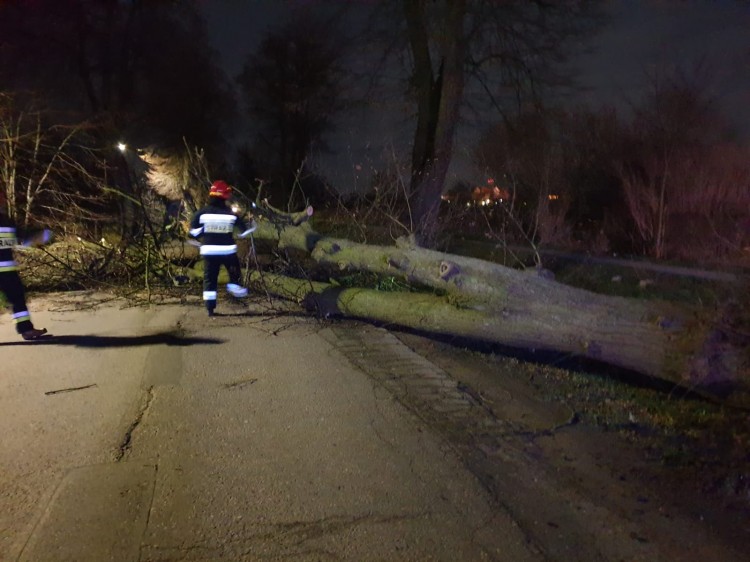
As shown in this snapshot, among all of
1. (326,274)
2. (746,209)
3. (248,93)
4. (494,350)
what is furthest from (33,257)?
(248,93)

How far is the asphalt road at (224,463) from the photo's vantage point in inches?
109

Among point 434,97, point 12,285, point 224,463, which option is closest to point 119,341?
point 12,285

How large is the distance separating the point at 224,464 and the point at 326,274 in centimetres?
568

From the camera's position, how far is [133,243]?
28.5ft

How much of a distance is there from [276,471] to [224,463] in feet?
1.07

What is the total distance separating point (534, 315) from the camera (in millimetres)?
5223

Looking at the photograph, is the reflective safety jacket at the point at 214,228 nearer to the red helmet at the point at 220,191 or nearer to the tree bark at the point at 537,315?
the red helmet at the point at 220,191

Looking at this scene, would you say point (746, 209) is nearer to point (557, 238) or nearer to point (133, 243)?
point (557, 238)

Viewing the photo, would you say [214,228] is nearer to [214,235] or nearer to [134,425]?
[214,235]

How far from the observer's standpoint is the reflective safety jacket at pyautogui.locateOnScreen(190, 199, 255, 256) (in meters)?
6.96

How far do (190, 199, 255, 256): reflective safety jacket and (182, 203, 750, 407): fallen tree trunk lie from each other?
3.85 feet

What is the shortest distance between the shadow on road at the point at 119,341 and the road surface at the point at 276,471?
246 millimetres

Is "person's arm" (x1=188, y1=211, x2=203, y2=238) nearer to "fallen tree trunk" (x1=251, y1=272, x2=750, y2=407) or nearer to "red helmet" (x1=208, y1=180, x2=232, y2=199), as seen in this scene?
"red helmet" (x1=208, y1=180, x2=232, y2=199)

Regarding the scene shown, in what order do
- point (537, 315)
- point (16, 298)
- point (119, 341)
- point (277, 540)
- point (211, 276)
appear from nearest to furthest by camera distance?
point (277, 540), point (537, 315), point (119, 341), point (16, 298), point (211, 276)
